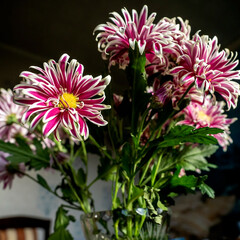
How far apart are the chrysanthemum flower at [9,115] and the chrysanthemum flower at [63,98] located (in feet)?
0.86

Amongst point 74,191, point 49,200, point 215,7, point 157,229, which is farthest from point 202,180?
point 49,200

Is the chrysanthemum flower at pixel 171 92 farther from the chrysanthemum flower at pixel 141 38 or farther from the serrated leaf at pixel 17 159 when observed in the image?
the serrated leaf at pixel 17 159

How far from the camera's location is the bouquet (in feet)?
1.37

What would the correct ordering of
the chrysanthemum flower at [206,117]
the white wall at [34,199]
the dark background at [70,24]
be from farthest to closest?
the white wall at [34,199], the dark background at [70,24], the chrysanthemum flower at [206,117]

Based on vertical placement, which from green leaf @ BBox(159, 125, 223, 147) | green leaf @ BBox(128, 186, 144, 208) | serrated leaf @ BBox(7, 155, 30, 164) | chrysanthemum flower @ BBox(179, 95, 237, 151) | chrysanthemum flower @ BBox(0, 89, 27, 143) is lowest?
green leaf @ BBox(128, 186, 144, 208)

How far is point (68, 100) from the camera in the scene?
1.40 ft

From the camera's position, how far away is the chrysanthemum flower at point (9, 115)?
653 millimetres

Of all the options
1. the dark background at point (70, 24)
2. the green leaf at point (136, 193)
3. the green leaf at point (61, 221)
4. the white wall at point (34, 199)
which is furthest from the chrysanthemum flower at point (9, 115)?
the white wall at point (34, 199)

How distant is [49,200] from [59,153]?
228cm

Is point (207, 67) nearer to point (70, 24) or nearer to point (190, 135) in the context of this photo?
point (190, 135)

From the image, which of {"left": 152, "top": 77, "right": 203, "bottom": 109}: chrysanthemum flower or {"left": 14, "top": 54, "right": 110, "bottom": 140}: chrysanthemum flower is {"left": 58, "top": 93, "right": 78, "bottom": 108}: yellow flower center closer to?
{"left": 14, "top": 54, "right": 110, "bottom": 140}: chrysanthemum flower

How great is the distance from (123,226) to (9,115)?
36cm

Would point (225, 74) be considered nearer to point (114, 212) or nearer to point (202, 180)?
point (202, 180)

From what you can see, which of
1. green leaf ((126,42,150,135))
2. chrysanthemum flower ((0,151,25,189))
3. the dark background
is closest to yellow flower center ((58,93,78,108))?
green leaf ((126,42,150,135))
